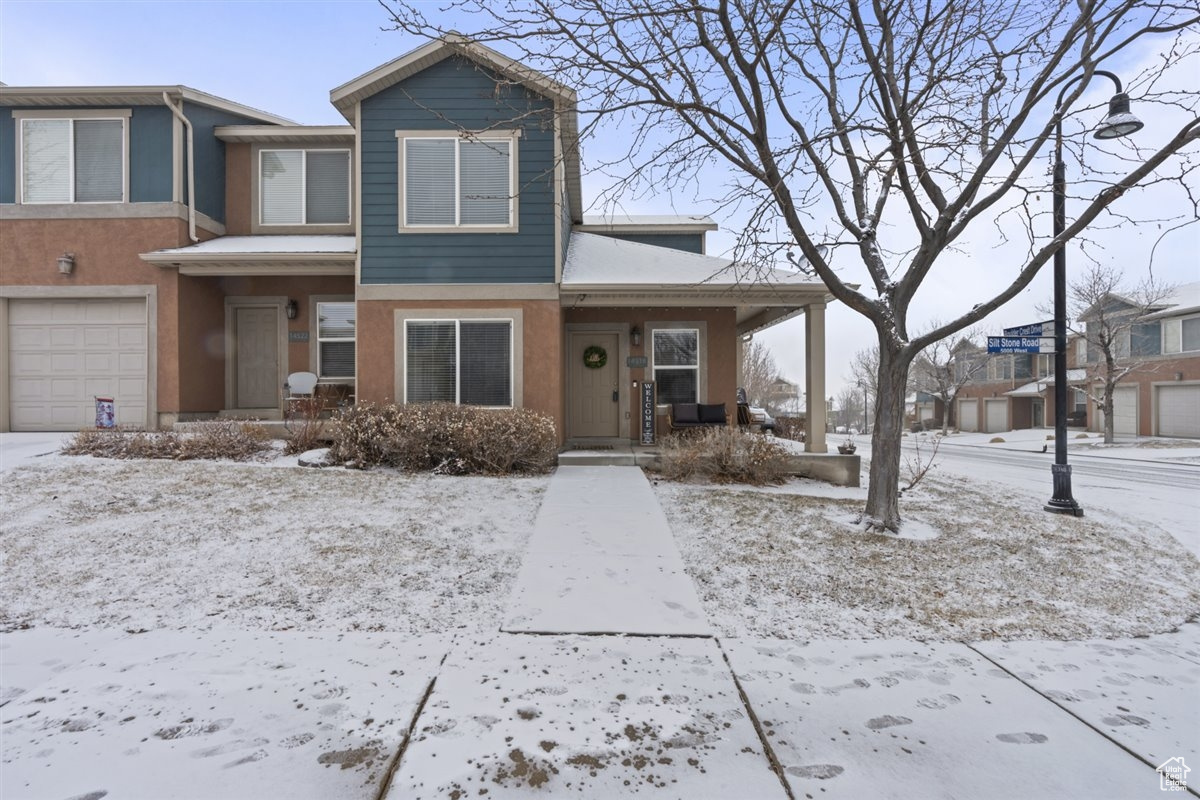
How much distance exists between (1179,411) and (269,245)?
3481cm

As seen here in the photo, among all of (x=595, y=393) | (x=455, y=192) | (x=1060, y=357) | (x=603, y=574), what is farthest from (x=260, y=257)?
(x=1060, y=357)

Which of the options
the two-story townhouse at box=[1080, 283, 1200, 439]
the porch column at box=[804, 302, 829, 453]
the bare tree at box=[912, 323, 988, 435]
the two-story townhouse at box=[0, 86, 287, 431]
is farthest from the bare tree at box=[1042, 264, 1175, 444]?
the two-story townhouse at box=[0, 86, 287, 431]

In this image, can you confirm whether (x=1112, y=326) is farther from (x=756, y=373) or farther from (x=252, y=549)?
(x=252, y=549)

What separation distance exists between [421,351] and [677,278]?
→ 460cm

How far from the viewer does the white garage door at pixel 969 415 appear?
41.3m

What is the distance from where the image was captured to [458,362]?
951 centimetres

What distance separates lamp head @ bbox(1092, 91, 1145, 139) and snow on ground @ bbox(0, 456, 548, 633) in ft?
23.7

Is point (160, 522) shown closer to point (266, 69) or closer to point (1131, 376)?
point (266, 69)

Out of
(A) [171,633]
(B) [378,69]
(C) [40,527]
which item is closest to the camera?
(A) [171,633]

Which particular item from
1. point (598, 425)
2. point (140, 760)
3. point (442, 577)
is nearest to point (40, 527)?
point (442, 577)

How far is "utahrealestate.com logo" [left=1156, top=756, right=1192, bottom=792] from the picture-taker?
7.60 feet

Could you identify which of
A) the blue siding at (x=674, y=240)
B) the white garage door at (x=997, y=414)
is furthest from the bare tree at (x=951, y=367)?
the blue siding at (x=674, y=240)

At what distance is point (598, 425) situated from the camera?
38.9 ft

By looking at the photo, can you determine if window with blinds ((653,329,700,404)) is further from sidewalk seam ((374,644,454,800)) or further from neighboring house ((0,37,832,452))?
sidewalk seam ((374,644,454,800))
